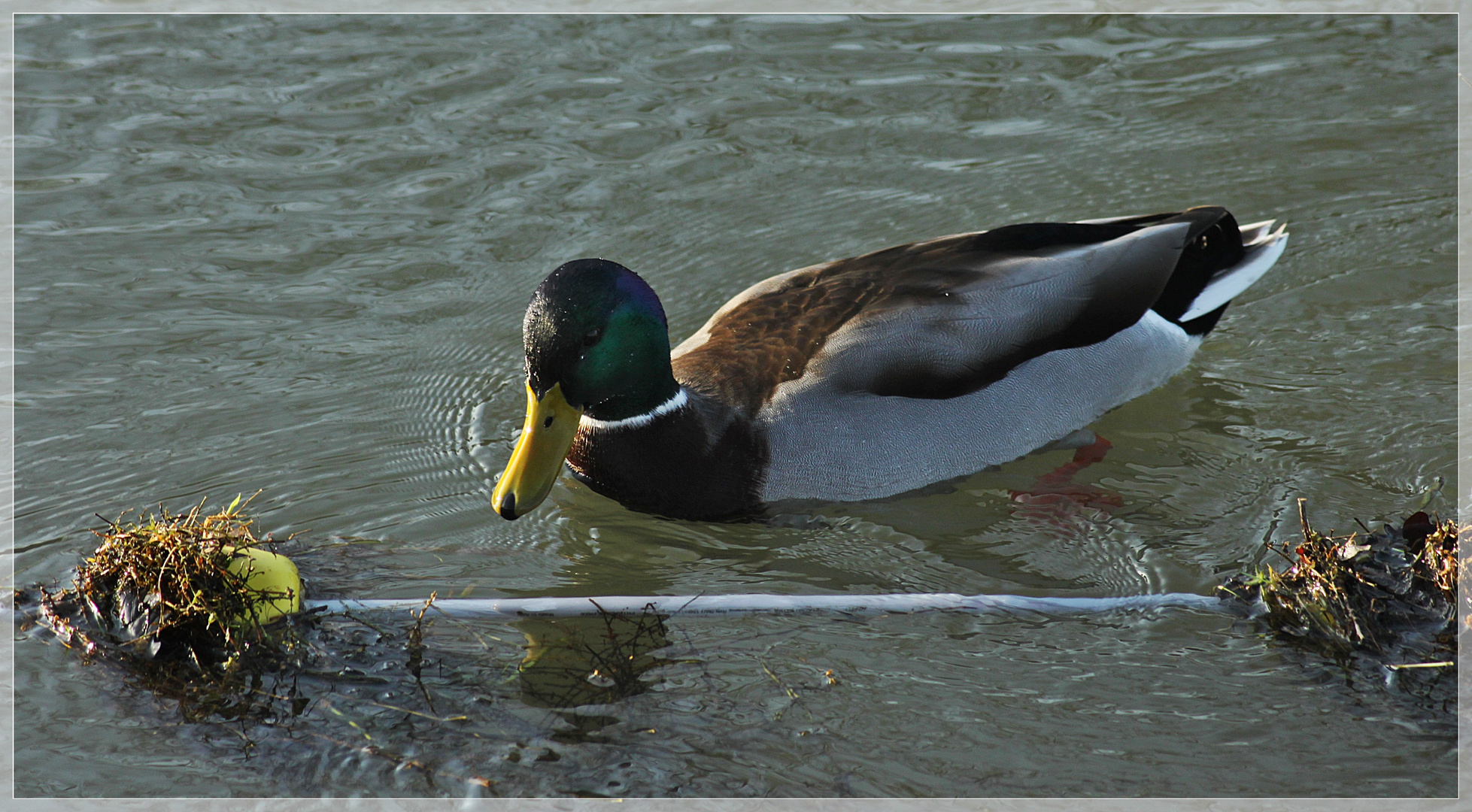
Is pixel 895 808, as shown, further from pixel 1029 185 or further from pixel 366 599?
pixel 1029 185

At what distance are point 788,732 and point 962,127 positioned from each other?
508 centimetres

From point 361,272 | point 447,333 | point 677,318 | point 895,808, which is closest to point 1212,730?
point 895,808

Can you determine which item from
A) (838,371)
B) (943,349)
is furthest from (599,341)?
(943,349)

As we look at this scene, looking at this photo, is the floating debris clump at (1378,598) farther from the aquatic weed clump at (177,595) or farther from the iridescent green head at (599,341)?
the aquatic weed clump at (177,595)

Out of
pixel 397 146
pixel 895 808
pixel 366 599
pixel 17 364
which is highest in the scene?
pixel 397 146

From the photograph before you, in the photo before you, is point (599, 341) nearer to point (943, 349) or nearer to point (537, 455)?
point (537, 455)

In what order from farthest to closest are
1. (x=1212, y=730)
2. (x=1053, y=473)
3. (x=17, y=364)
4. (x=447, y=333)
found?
(x=447, y=333), (x=17, y=364), (x=1053, y=473), (x=1212, y=730)

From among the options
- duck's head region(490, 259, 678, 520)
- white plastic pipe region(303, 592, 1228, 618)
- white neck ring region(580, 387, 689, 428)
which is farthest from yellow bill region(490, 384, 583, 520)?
white plastic pipe region(303, 592, 1228, 618)

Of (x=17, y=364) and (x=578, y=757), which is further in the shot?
(x=17, y=364)

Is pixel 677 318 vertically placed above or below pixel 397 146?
below

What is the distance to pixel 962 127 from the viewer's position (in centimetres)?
862

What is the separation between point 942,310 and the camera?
5.93m

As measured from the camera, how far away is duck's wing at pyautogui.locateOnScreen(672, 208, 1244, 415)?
229 inches

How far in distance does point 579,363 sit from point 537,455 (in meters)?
0.40
